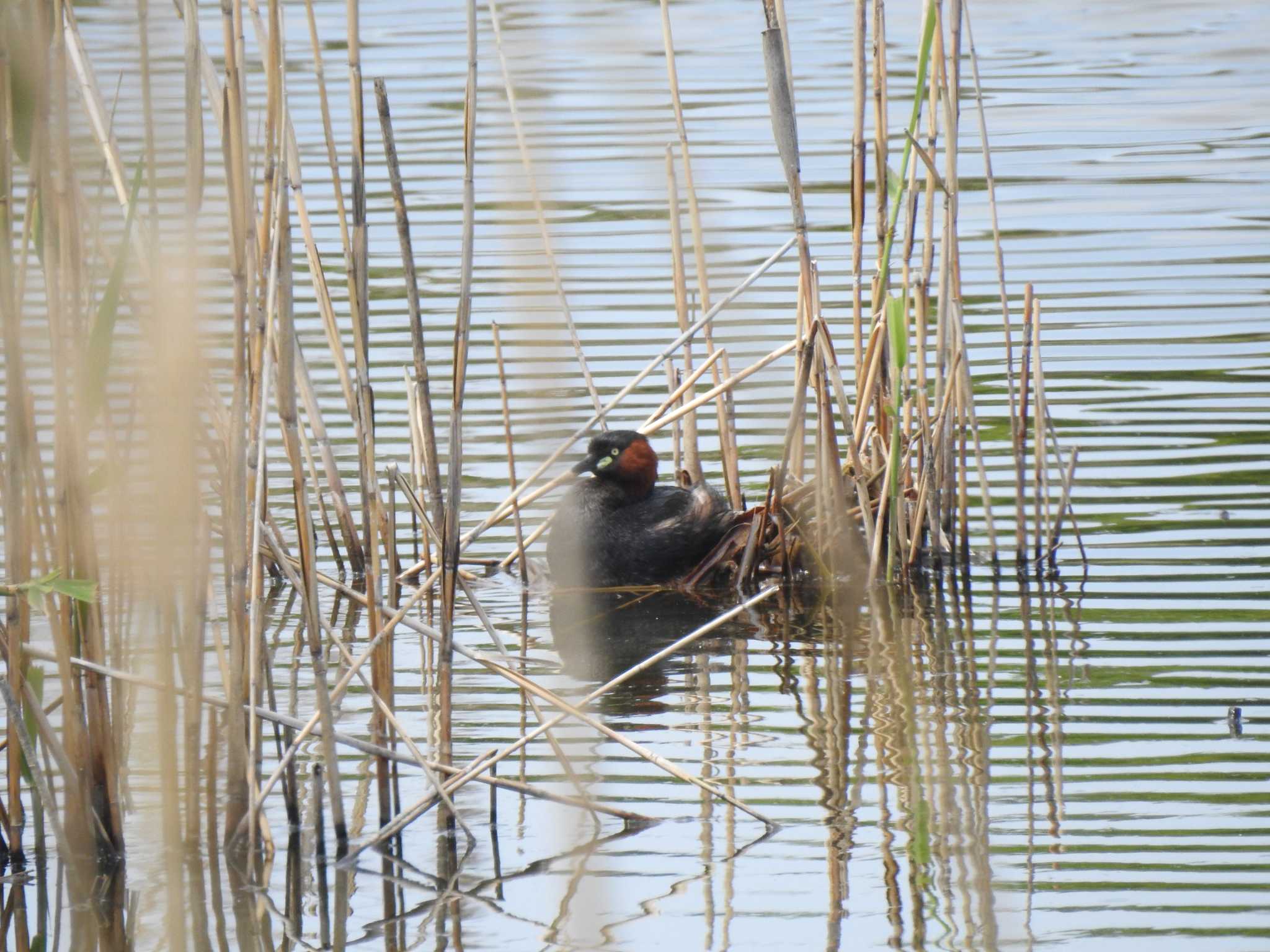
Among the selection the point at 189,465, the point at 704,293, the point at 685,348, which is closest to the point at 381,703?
the point at 189,465

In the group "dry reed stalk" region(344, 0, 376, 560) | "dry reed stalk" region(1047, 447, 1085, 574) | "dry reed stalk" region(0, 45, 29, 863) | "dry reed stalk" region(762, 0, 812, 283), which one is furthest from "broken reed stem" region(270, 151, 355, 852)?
"dry reed stalk" region(1047, 447, 1085, 574)

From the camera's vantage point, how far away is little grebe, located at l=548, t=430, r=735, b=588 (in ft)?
17.1

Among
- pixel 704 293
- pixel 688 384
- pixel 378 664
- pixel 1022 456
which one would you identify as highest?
pixel 704 293

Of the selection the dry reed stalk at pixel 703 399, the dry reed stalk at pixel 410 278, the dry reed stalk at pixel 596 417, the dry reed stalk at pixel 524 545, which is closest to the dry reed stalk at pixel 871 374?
the dry reed stalk at pixel 703 399

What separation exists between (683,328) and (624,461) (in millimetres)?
445

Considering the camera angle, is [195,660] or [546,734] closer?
[195,660]

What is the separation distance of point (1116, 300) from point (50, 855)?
4.84 meters

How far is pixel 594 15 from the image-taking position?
1.76 metres

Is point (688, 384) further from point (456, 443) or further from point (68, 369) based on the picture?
point (68, 369)

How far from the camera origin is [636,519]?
17.4ft

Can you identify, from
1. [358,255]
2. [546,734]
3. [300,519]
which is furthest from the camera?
[546,734]

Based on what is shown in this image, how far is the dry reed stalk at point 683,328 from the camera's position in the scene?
16.1ft

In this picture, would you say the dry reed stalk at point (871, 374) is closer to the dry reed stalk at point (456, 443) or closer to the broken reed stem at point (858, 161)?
the broken reed stem at point (858, 161)

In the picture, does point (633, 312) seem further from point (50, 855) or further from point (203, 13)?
point (203, 13)
